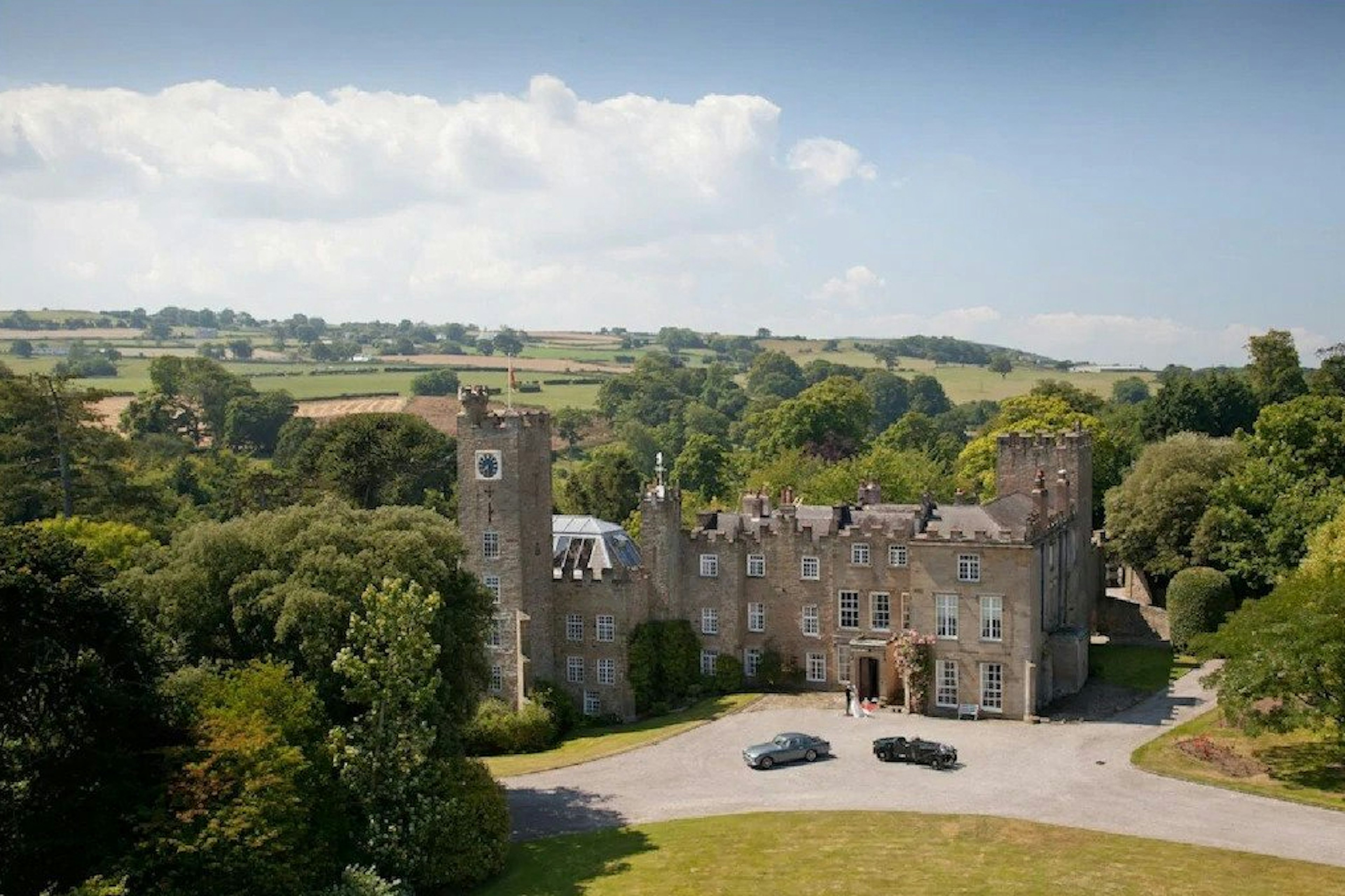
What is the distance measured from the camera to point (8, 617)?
111 ft

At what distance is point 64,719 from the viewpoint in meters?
34.8

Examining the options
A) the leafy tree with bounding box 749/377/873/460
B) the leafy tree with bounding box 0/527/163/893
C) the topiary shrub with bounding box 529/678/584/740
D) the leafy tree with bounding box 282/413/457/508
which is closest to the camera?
the leafy tree with bounding box 0/527/163/893

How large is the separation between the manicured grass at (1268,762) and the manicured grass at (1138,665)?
729cm

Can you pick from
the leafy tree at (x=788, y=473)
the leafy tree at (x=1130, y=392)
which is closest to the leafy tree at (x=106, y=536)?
the leafy tree at (x=788, y=473)

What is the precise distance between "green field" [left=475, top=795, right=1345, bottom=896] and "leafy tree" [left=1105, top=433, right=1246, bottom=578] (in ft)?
101

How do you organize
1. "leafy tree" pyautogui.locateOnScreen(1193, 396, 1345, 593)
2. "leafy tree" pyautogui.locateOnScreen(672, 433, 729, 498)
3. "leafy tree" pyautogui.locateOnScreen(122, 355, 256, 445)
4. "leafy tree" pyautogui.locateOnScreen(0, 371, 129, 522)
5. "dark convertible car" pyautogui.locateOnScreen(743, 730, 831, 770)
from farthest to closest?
1. "leafy tree" pyautogui.locateOnScreen(122, 355, 256, 445)
2. "leafy tree" pyautogui.locateOnScreen(672, 433, 729, 498)
3. "leafy tree" pyautogui.locateOnScreen(0, 371, 129, 522)
4. "leafy tree" pyautogui.locateOnScreen(1193, 396, 1345, 593)
5. "dark convertible car" pyautogui.locateOnScreen(743, 730, 831, 770)

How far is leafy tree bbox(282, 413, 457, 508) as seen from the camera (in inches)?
3511

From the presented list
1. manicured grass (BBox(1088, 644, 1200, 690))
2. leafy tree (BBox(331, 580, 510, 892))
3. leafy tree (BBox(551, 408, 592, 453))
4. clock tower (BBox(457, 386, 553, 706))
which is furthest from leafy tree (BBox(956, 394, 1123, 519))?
leafy tree (BBox(331, 580, 510, 892))

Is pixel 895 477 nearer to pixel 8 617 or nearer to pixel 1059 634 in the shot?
pixel 1059 634

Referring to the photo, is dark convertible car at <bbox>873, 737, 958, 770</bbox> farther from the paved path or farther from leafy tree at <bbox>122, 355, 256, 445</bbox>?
leafy tree at <bbox>122, 355, 256, 445</bbox>

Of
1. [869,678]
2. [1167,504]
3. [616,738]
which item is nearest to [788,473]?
[1167,504]

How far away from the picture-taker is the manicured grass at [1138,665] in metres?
57.8

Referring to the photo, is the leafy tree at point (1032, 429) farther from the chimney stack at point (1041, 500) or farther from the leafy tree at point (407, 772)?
the leafy tree at point (407, 772)

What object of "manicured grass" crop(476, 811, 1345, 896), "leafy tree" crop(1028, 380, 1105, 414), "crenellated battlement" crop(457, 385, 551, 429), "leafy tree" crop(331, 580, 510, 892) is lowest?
"manicured grass" crop(476, 811, 1345, 896)
